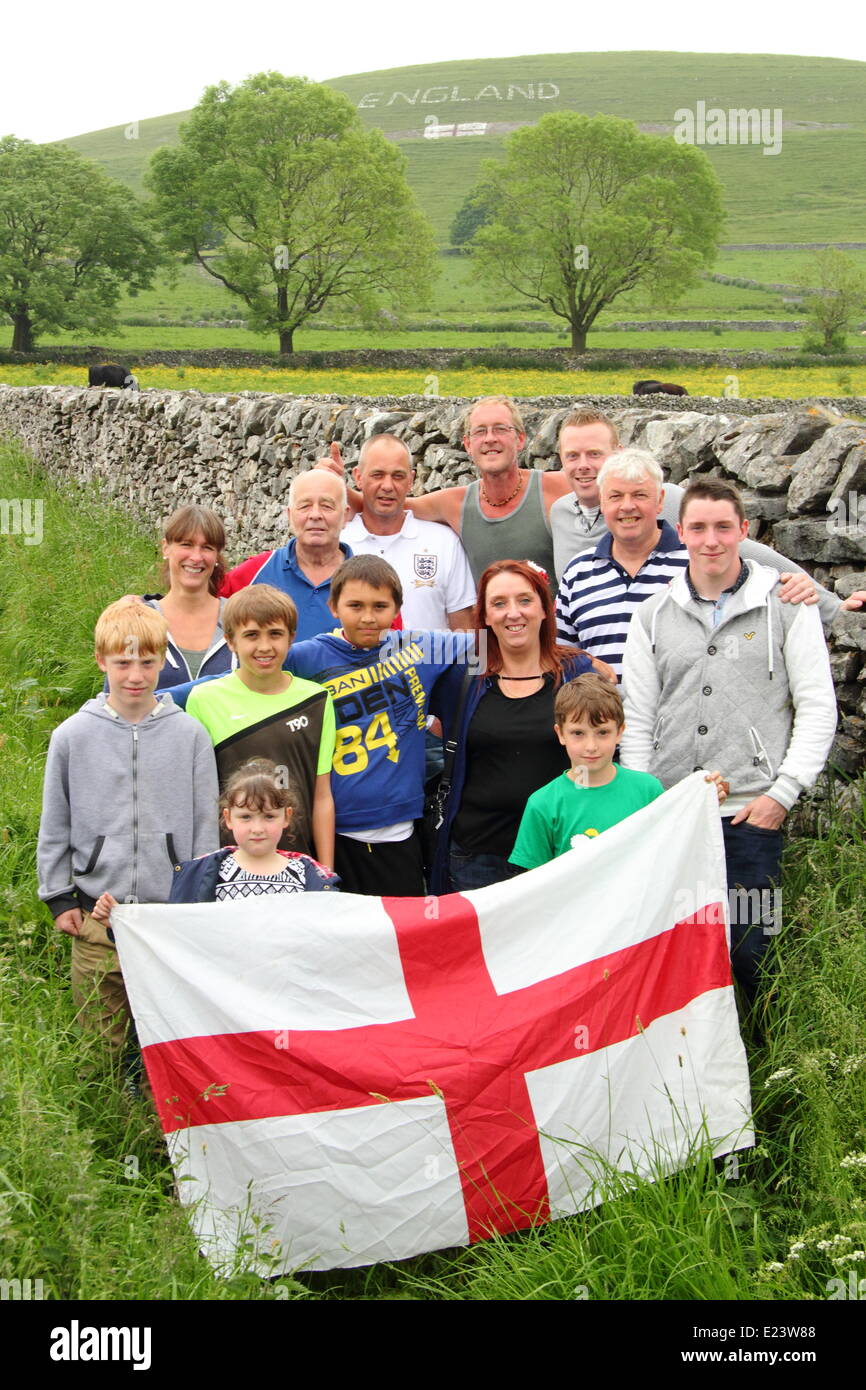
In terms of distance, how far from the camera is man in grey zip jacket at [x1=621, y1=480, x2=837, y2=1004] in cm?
463

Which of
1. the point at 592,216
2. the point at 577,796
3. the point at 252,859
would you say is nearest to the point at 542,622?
the point at 577,796

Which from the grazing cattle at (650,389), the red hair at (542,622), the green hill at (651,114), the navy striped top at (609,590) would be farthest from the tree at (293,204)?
the red hair at (542,622)

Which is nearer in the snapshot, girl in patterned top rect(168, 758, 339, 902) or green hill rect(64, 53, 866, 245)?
girl in patterned top rect(168, 758, 339, 902)

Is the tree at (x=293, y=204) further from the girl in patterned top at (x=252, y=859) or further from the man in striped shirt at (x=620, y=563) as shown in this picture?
the girl in patterned top at (x=252, y=859)

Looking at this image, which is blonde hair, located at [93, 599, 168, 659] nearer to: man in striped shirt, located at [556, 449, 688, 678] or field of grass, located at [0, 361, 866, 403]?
man in striped shirt, located at [556, 449, 688, 678]

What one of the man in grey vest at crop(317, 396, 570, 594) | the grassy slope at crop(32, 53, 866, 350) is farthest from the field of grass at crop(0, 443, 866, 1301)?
the grassy slope at crop(32, 53, 866, 350)

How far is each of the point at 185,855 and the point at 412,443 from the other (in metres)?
5.58

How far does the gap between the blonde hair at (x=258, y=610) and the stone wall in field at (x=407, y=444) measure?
276cm

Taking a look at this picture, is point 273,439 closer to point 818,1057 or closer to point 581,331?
point 818,1057

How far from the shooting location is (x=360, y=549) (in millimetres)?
5977

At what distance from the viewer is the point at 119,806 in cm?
456

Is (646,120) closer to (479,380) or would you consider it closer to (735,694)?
(479,380)

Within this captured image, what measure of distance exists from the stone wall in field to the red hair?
1774 mm

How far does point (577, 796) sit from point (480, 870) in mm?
556
